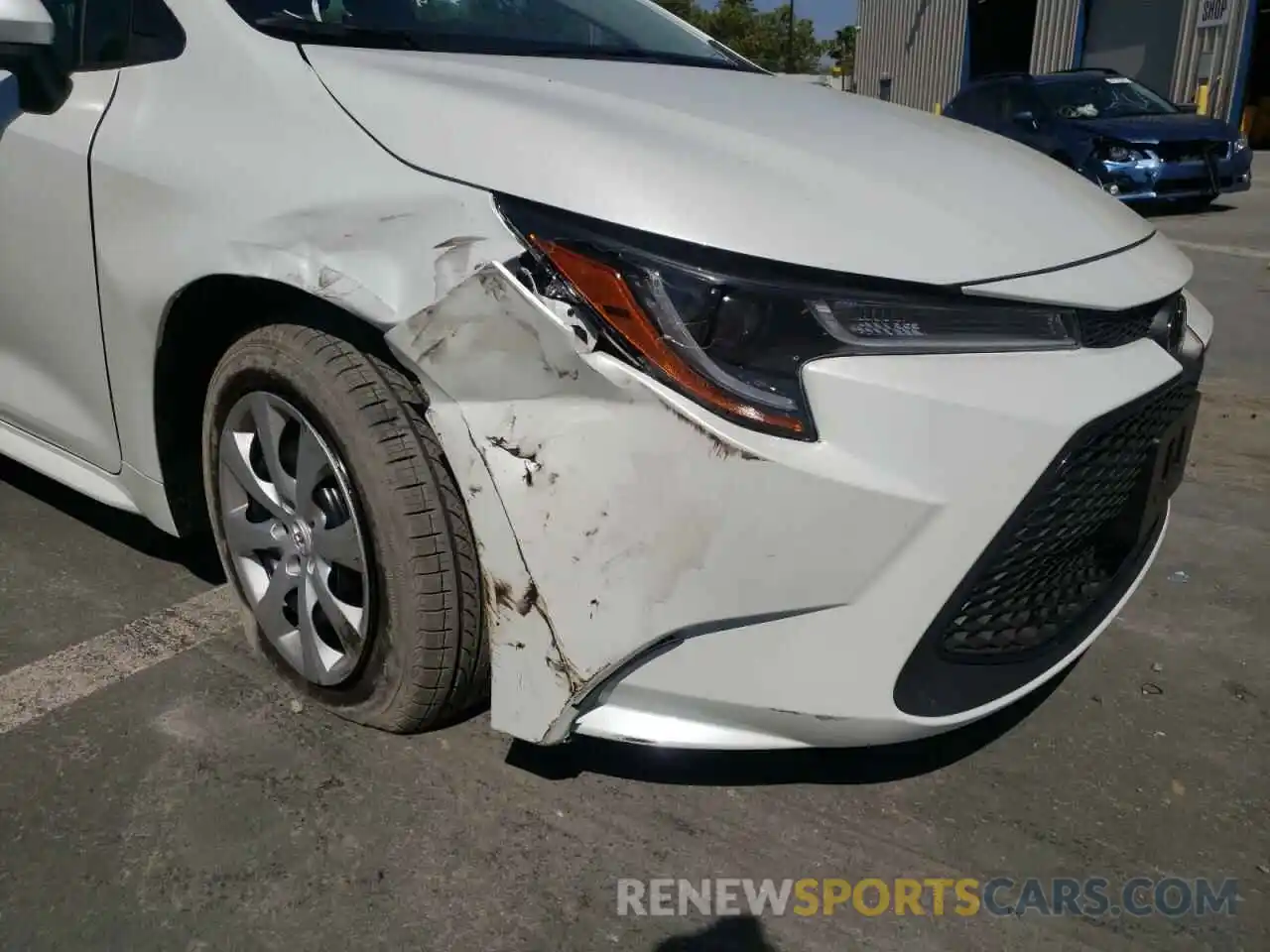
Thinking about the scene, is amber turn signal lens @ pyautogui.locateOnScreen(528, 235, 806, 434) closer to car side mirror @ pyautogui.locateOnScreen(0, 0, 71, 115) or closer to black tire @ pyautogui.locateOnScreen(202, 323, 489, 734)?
black tire @ pyautogui.locateOnScreen(202, 323, 489, 734)

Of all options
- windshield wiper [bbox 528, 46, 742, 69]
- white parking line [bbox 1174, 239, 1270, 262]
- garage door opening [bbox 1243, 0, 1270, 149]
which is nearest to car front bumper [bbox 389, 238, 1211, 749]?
windshield wiper [bbox 528, 46, 742, 69]

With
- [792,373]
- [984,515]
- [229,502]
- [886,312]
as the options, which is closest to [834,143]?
[886,312]

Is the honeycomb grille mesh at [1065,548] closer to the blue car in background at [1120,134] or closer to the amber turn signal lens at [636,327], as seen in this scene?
the amber turn signal lens at [636,327]

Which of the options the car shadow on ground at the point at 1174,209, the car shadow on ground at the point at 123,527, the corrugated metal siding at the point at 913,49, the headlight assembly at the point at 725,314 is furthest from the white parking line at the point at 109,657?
the corrugated metal siding at the point at 913,49

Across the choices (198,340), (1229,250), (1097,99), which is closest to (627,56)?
(198,340)

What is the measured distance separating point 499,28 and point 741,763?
164 centimetres

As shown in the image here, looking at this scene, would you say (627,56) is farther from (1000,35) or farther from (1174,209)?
(1000,35)

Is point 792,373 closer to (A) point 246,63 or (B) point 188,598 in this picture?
(A) point 246,63

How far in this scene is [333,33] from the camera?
204cm

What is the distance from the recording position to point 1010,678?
5.77 feet

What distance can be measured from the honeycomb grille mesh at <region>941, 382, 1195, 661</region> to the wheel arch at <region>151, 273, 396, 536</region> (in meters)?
1.03

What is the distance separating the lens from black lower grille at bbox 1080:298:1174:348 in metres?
1.71

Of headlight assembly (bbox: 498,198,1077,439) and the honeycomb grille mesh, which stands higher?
headlight assembly (bbox: 498,198,1077,439)

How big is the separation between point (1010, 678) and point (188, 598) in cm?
190
